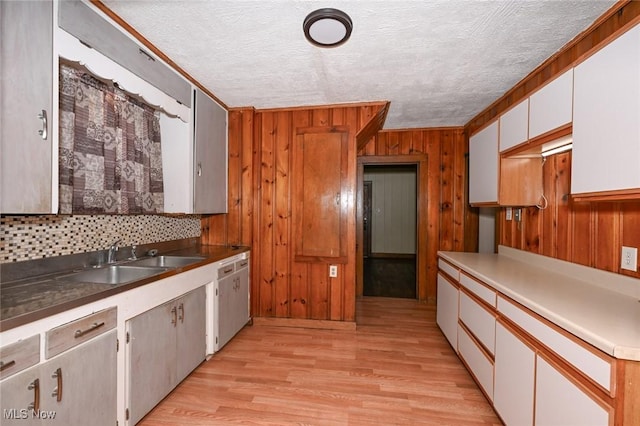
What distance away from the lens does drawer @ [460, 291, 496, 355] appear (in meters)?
1.94

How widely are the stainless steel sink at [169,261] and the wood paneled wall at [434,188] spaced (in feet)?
9.12

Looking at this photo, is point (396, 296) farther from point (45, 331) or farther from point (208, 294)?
point (45, 331)

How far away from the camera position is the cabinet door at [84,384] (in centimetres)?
123

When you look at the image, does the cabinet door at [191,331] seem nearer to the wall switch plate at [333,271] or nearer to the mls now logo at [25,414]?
the mls now logo at [25,414]

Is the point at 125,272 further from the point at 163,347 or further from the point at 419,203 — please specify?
the point at 419,203

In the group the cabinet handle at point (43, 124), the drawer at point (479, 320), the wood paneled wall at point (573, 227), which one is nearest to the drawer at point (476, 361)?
the drawer at point (479, 320)

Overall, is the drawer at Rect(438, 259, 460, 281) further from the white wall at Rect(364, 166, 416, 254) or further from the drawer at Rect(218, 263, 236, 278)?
the white wall at Rect(364, 166, 416, 254)

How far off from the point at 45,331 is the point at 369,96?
2.95 meters

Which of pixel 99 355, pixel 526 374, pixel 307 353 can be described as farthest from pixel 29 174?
pixel 526 374

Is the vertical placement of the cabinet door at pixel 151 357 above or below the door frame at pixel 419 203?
below

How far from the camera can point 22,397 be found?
113 cm

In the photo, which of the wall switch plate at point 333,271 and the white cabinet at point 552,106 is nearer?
the white cabinet at point 552,106

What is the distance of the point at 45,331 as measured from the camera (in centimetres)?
121

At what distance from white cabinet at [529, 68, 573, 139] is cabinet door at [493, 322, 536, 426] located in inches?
50.3
